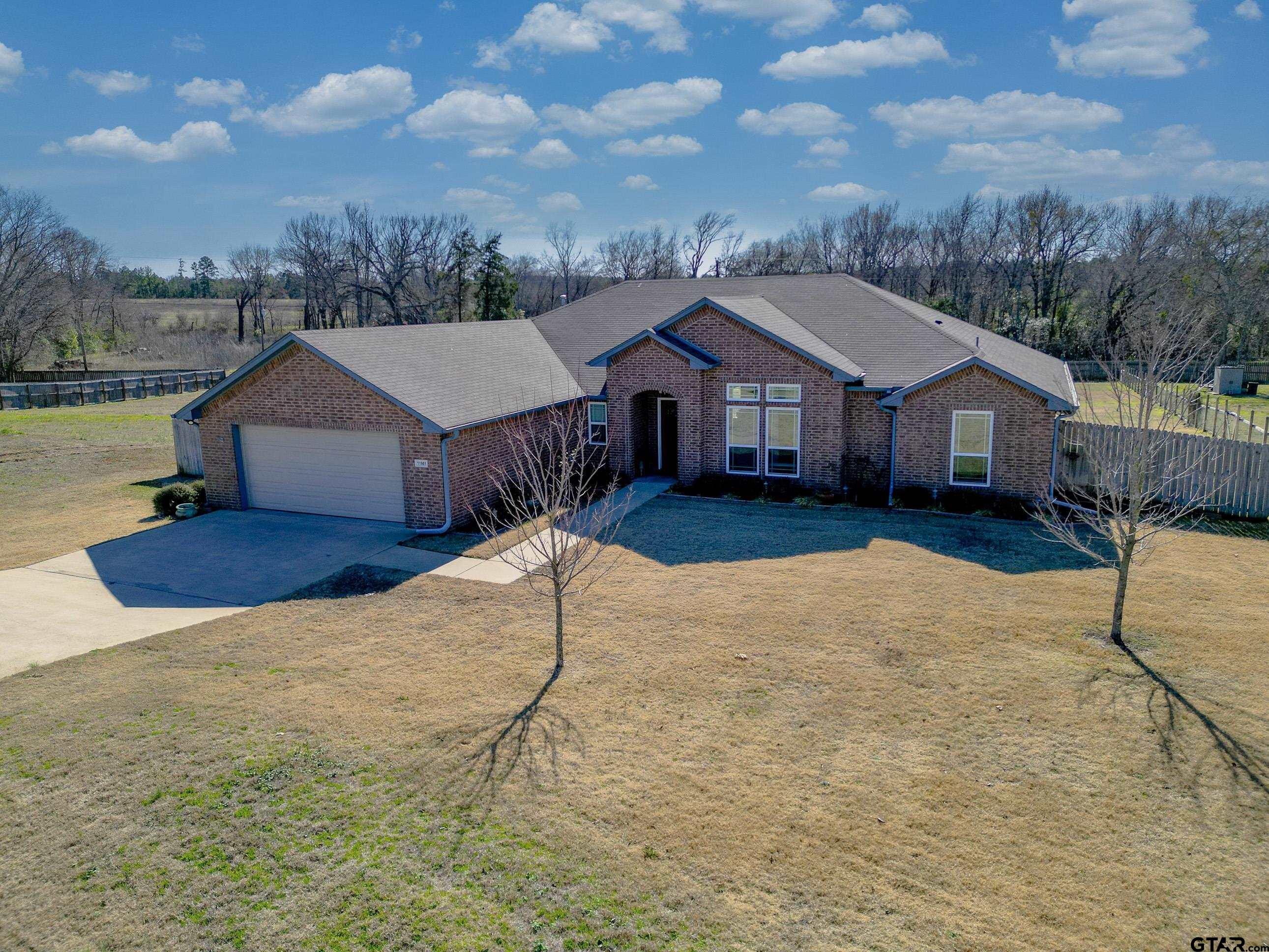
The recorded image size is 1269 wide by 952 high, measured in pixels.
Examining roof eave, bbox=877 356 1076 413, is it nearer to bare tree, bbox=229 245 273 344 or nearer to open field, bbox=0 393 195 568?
open field, bbox=0 393 195 568

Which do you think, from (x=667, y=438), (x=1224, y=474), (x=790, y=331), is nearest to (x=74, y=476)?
(x=667, y=438)

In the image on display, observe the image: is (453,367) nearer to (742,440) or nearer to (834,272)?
(742,440)

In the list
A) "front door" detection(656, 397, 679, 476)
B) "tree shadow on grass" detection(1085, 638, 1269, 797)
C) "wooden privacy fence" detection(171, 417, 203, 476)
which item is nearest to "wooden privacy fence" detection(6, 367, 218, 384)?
"wooden privacy fence" detection(171, 417, 203, 476)

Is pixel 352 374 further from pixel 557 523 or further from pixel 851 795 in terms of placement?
pixel 851 795

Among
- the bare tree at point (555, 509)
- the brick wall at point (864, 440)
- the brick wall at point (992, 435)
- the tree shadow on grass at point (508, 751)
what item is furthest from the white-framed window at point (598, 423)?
the tree shadow on grass at point (508, 751)

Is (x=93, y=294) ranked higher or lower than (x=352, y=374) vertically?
higher

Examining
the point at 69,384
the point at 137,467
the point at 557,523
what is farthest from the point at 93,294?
the point at 557,523
